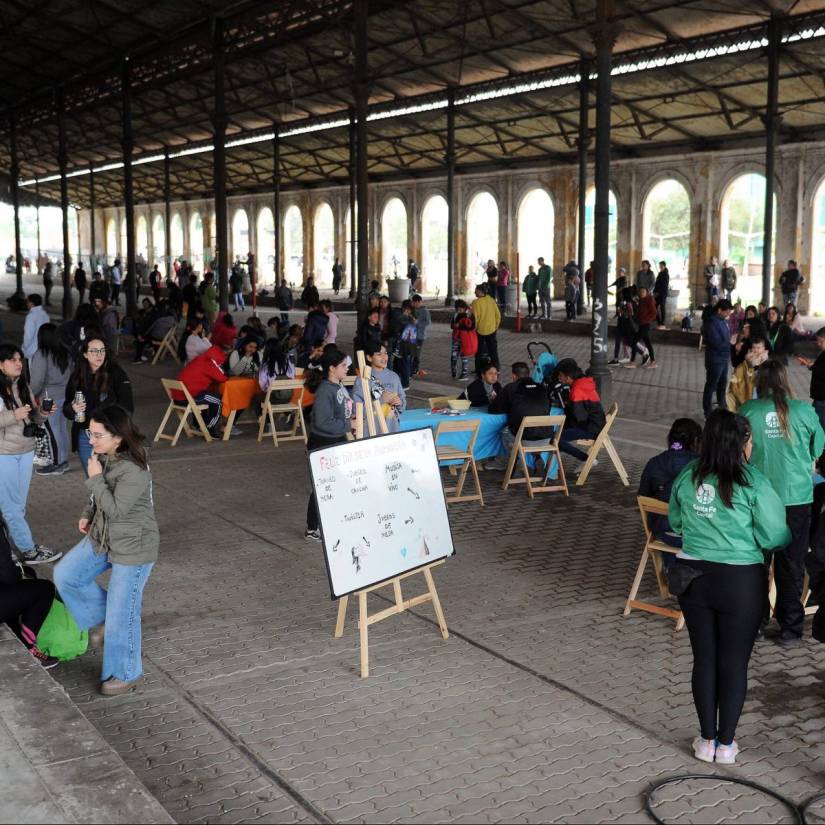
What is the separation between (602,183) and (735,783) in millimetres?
9520

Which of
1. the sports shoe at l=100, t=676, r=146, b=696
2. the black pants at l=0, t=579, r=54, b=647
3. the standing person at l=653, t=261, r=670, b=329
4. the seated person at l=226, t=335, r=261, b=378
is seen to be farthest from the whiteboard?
the standing person at l=653, t=261, r=670, b=329

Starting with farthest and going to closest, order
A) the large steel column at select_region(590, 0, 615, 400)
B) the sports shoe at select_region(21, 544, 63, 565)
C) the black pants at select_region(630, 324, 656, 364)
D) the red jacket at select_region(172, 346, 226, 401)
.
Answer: the black pants at select_region(630, 324, 656, 364) < the large steel column at select_region(590, 0, 615, 400) < the red jacket at select_region(172, 346, 226, 401) < the sports shoe at select_region(21, 544, 63, 565)

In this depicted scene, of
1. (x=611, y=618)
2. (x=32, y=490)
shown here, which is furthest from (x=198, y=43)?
(x=611, y=618)

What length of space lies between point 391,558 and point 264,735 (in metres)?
1.20

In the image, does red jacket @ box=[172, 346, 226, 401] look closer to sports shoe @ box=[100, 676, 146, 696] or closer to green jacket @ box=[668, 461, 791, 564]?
sports shoe @ box=[100, 676, 146, 696]

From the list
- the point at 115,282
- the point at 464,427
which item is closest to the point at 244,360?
the point at 464,427

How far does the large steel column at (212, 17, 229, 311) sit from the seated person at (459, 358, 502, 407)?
13.5m

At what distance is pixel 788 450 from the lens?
547 cm

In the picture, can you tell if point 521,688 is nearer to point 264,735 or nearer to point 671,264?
point 264,735

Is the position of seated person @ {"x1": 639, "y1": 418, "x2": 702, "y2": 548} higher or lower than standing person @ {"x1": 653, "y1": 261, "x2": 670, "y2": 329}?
lower

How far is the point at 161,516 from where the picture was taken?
27.8ft

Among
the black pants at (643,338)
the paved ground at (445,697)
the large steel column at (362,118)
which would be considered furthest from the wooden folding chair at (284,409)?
the black pants at (643,338)

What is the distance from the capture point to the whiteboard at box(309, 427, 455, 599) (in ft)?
16.8

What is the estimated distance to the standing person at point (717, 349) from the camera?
40.0 ft
